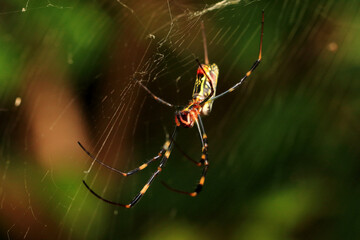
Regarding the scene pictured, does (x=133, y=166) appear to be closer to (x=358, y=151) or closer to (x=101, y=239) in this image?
(x=101, y=239)

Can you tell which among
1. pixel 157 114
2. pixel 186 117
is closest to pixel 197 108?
pixel 186 117

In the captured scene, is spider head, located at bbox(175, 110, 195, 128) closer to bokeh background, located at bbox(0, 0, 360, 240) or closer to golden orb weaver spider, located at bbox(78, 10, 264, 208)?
golden orb weaver spider, located at bbox(78, 10, 264, 208)

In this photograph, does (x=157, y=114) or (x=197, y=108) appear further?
(x=157, y=114)

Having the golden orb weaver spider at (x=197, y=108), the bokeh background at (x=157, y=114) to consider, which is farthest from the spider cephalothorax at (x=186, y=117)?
the bokeh background at (x=157, y=114)

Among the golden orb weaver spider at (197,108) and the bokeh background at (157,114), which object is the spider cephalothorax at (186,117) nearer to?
the golden orb weaver spider at (197,108)

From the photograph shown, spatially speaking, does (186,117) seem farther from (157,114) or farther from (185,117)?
(157,114)

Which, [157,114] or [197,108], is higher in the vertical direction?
[197,108]

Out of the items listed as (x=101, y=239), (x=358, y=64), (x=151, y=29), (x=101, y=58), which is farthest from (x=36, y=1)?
(x=358, y=64)

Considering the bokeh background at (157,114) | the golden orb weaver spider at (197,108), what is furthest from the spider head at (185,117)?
the bokeh background at (157,114)
